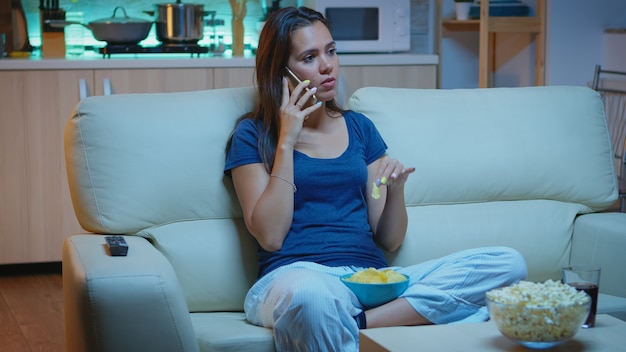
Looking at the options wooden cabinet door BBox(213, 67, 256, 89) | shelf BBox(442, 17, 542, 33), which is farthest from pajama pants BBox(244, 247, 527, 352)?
shelf BBox(442, 17, 542, 33)

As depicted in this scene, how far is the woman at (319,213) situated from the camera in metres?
2.04

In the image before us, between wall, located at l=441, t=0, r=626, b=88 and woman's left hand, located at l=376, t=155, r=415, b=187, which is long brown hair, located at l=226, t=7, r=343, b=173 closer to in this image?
woman's left hand, located at l=376, t=155, r=415, b=187

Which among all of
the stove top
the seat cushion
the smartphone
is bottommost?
the seat cushion

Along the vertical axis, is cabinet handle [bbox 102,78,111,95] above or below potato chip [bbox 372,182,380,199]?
above

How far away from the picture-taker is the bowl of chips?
7.03ft

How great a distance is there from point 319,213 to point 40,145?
7.33 ft

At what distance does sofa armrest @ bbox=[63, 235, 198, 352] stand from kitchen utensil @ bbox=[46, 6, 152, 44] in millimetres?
2717

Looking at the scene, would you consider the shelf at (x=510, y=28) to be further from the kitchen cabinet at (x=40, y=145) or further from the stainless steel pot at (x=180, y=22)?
the kitchen cabinet at (x=40, y=145)

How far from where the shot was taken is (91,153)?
7.72 ft

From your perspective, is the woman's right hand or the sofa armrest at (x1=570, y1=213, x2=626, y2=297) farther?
the sofa armrest at (x1=570, y1=213, x2=626, y2=297)

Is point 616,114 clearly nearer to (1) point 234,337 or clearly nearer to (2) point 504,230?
(2) point 504,230

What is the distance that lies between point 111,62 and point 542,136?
222cm

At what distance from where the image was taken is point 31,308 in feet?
12.1

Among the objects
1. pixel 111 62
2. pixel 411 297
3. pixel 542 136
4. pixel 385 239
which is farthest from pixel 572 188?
pixel 111 62
